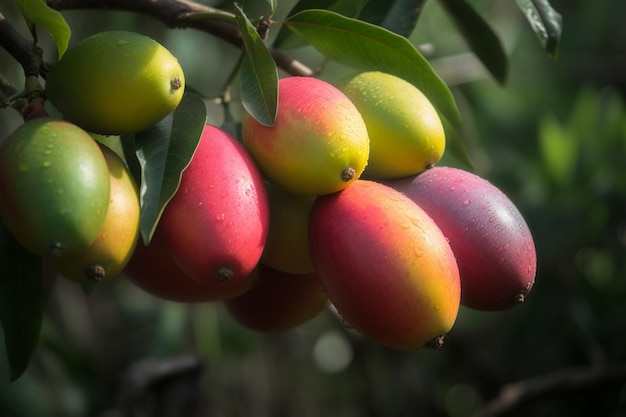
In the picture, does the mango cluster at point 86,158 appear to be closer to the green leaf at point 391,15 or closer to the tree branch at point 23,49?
the tree branch at point 23,49

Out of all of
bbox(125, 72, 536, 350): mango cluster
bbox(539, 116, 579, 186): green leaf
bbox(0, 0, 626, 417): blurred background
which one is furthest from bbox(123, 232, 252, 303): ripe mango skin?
bbox(539, 116, 579, 186): green leaf

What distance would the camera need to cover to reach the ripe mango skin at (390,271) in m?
0.94

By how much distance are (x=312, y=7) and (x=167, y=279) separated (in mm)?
447

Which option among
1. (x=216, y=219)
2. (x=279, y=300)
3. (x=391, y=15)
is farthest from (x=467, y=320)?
(x=216, y=219)

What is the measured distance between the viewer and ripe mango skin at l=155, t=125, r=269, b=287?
938 mm

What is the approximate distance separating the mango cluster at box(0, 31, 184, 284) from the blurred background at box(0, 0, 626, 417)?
915mm

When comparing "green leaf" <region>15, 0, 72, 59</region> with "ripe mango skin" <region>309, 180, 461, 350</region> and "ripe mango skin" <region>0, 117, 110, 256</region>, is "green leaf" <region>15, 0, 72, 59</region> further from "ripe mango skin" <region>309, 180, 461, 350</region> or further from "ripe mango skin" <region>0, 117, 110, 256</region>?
"ripe mango skin" <region>309, 180, 461, 350</region>

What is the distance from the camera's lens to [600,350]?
2.14 metres

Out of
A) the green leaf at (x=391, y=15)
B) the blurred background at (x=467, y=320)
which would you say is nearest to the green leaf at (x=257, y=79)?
the green leaf at (x=391, y=15)

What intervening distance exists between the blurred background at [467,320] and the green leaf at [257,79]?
92 centimetres

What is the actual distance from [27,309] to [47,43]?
4.26 feet

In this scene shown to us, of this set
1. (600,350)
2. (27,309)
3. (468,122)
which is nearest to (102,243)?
(27,309)

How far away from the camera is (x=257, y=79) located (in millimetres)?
1030

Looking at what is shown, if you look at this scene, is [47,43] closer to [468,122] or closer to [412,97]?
[468,122]
